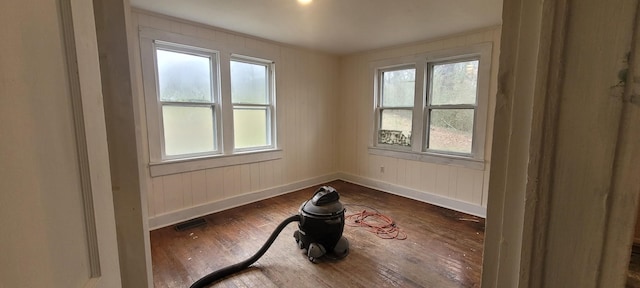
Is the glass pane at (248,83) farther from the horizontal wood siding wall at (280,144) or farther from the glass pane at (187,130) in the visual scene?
the glass pane at (187,130)

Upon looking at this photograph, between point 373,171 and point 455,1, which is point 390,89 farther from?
point 455,1

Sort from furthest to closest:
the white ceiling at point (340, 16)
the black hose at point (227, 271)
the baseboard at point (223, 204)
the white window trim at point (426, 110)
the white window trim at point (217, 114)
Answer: the white window trim at point (426, 110) → the baseboard at point (223, 204) → the white window trim at point (217, 114) → the white ceiling at point (340, 16) → the black hose at point (227, 271)

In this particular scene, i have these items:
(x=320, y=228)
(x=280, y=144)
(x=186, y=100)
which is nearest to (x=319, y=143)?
(x=280, y=144)

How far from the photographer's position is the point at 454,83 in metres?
3.47

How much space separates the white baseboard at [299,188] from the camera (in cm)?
303

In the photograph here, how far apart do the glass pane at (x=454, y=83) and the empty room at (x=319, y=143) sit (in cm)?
2

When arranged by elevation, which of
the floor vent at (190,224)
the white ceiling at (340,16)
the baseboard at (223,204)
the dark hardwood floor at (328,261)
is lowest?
the dark hardwood floor at (328,261)

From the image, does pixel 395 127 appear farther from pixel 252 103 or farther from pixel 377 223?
pixel 252 103

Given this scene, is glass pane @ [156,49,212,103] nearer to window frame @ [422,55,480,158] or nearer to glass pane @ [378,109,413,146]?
glass pane @ [378,109,413,146]

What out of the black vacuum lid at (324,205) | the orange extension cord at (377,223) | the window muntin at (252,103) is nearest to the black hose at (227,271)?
the black vacuum lid at (324,205)

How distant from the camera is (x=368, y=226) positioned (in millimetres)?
3006

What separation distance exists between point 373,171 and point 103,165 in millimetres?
4154

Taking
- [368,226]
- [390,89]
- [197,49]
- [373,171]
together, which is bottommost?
[368,226]

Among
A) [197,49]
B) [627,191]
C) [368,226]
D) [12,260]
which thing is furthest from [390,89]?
[12,260]
